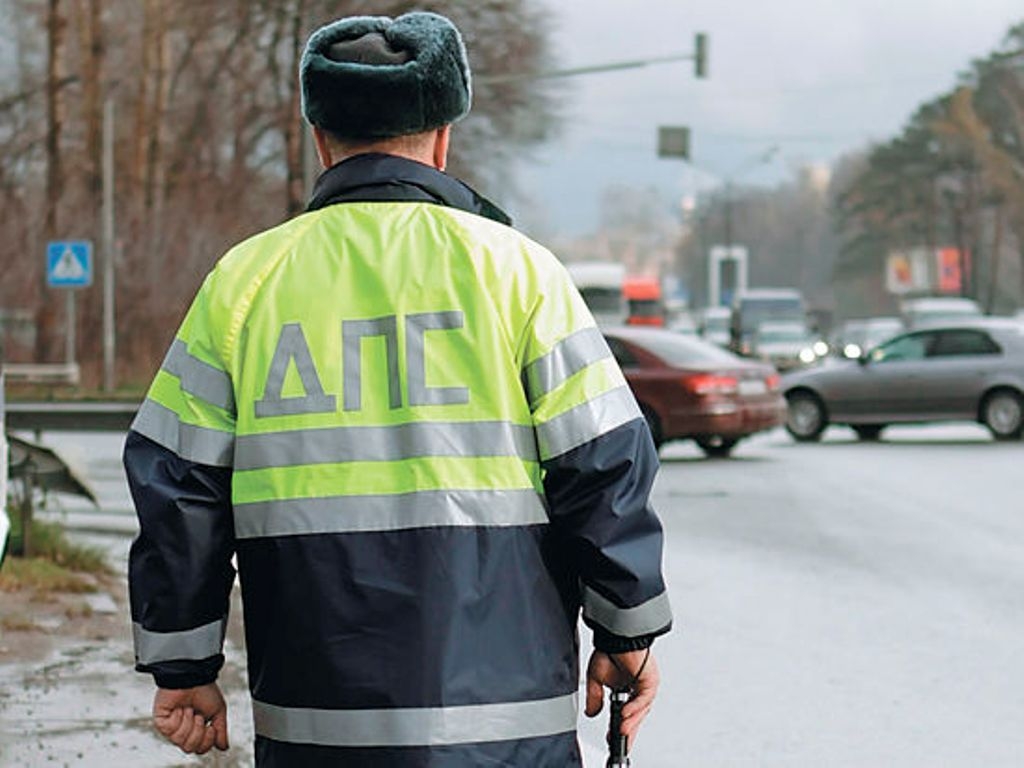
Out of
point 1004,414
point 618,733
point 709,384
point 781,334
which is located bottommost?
point 781,334

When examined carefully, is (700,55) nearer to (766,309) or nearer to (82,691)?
(766,309)

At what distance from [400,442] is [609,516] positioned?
0.33 m

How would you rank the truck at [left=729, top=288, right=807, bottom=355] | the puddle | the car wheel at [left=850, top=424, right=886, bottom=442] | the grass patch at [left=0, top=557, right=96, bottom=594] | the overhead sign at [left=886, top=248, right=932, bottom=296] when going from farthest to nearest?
1. the overhead sign at [left=886, top=248, right=932, bottom=296]
2. the truck at [left=729, top=288, right=807, bottom=355]
3. the car wheel at [left=850, top=424, right=886, bottom=442]
4. the grass patch at [left=0, top=557, right=96, bottom=594]
5. the puddle

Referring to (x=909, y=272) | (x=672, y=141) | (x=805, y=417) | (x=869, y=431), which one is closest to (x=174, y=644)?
(x=805, y=417)

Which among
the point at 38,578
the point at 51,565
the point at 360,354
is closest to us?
the point at 360,354

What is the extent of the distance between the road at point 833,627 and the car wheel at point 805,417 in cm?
714

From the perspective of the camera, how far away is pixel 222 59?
48438 millimetres

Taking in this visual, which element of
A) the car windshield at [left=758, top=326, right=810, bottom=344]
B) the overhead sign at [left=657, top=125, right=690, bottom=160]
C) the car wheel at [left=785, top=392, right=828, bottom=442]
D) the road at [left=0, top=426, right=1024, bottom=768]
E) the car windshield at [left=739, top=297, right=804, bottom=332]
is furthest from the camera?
the car windshield at [left=739, top=297, right=804, bottom=332]

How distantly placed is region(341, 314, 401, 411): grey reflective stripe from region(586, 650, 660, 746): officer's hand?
0.53 meters

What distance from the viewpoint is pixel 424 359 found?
11.6ft

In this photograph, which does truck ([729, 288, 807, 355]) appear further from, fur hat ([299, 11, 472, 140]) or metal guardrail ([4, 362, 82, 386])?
fur hat ([299, 11, 472, 140])

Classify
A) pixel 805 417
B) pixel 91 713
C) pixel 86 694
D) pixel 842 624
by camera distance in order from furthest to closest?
pixel 805 417
pixel 842 624
pixel 86 694
pixel 91 713

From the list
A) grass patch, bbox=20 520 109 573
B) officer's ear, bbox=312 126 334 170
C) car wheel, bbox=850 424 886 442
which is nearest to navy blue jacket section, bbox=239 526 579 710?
officer's ear, bbox=312 126 334 170

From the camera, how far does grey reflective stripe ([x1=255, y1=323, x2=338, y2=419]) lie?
11.7 ft
